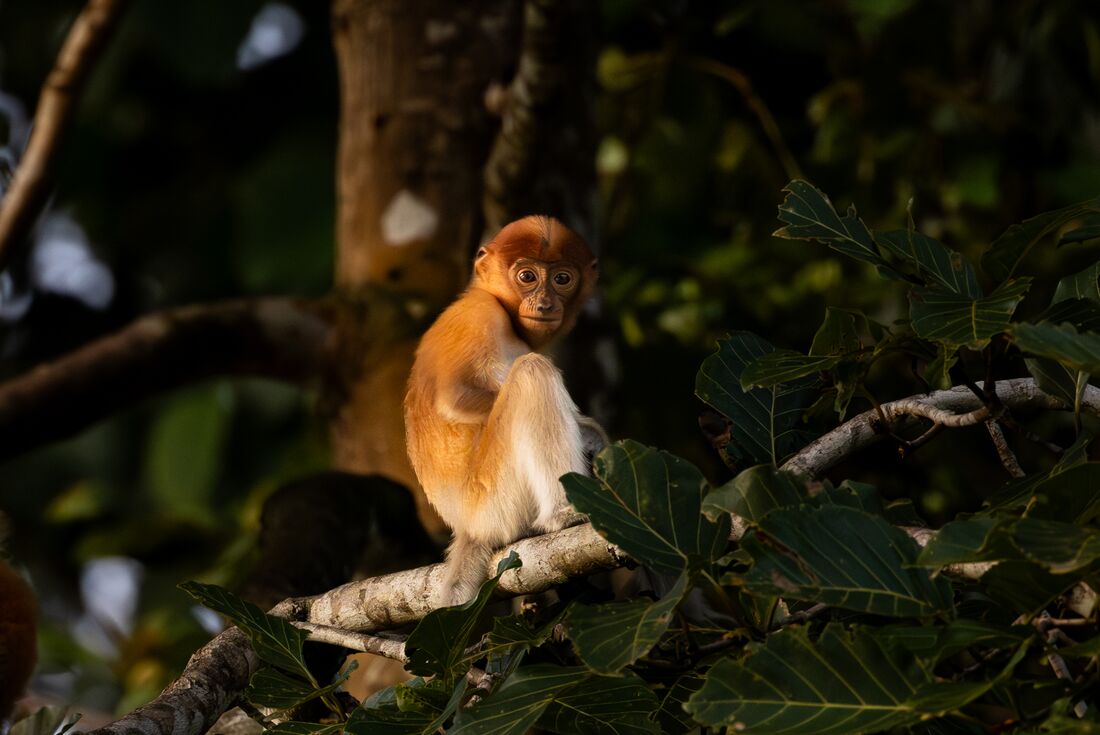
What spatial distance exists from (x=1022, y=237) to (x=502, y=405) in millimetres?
1563

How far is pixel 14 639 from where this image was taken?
4.14 meters

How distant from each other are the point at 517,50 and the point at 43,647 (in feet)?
14.4

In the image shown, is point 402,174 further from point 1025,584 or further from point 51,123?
point 1025,584

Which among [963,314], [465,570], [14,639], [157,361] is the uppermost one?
[963,314]

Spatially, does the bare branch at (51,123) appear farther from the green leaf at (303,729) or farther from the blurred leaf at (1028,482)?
the blurred leaf at (1028,482)

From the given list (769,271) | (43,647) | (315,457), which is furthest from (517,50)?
(43,647)

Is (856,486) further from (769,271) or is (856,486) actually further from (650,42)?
(650,42)

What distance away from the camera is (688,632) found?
2.30 m

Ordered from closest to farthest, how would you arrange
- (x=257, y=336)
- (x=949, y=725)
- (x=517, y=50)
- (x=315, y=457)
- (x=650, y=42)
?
(x=949, y=725) → (x=257, y=336) → (x=517, y=50) → (x=315, y=457) → (x=650, y=42)

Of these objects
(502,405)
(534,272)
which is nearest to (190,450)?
(534,272)

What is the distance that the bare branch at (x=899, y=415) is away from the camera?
2516 millimetres

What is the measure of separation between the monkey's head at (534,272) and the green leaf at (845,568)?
2217 mm

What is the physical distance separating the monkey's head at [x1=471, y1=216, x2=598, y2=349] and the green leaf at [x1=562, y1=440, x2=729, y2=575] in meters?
1.95

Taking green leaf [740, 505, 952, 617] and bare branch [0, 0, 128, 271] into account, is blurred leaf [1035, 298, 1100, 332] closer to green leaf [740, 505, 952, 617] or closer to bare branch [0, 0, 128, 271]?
green leaf [740, 505, 952, 617]
